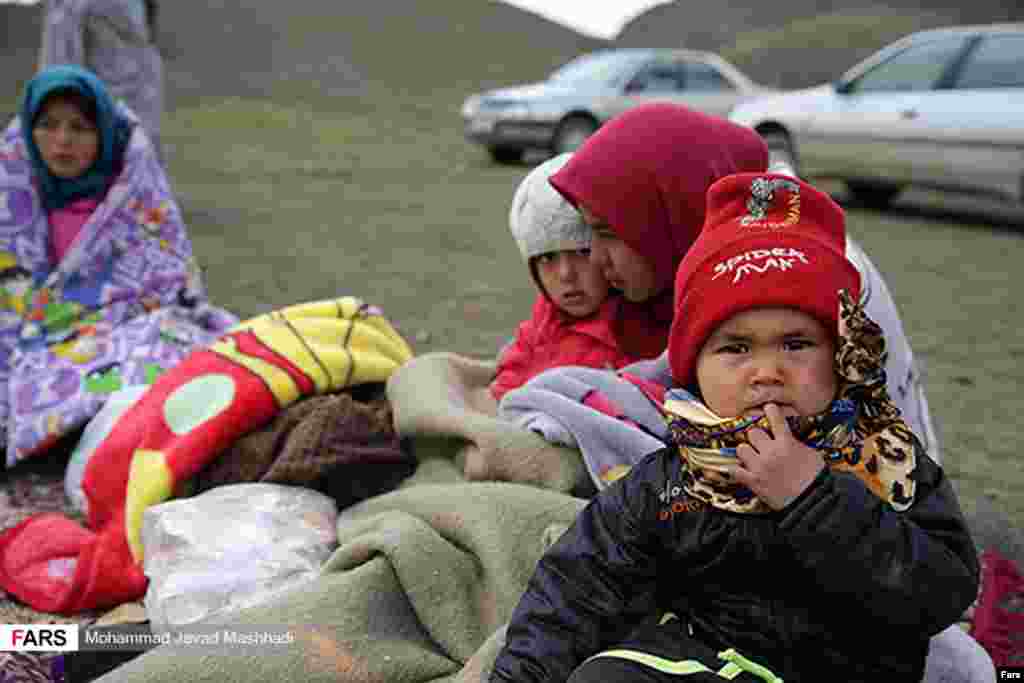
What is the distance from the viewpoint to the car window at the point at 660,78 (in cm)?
1245

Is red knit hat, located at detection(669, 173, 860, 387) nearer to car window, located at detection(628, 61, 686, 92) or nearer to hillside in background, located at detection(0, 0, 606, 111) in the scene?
car window, located at detection(628, 61, 686, 92)

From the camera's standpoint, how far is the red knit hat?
1.57 metres

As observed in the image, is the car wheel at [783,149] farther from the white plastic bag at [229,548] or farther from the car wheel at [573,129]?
the white plastic bag at [229,548]

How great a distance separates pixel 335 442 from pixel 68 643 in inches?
30.5

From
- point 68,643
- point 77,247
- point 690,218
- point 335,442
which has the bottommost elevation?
point 68,643

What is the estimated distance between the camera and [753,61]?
83.4 ft

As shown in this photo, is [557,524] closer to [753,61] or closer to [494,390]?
[494,390]

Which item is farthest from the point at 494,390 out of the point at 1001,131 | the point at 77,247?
the point at 1001,131

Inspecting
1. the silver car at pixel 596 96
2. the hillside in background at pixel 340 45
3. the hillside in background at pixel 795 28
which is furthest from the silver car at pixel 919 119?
the hillside in background at pixel 340 45

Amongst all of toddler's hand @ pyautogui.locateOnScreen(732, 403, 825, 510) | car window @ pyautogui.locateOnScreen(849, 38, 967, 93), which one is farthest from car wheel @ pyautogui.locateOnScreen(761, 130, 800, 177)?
toddler's hand @ pyautogui.locateOnScreen(732, 403, 825, 510)

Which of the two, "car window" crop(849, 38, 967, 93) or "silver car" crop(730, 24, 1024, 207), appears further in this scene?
→ "car window" crop(849, 38, 967, 93)

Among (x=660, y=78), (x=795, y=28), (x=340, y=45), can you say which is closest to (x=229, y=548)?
(x=660, y=78)

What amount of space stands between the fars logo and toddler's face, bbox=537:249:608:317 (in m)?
1.27

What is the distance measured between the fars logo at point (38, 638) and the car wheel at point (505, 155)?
1121 cm
